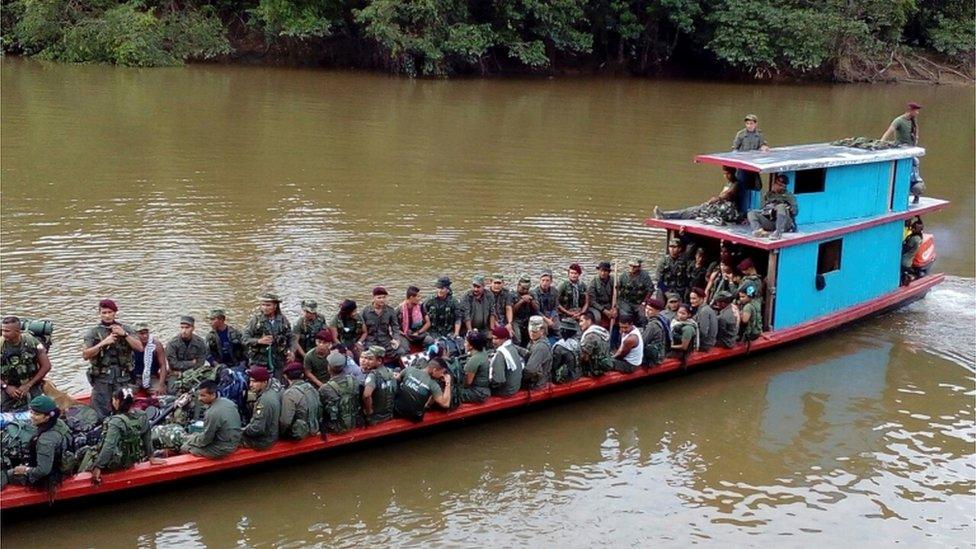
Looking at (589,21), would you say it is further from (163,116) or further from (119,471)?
(119,471)

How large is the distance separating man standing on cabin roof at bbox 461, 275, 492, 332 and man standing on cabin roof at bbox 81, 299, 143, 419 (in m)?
4.13

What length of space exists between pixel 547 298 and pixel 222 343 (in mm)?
4415

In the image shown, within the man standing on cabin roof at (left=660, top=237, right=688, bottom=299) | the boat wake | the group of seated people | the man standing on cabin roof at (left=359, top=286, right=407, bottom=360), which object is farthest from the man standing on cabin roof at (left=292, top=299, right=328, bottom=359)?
the boat wake

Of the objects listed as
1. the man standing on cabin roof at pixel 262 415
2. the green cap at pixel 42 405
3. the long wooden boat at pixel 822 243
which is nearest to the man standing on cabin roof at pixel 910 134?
the long wooden boat at pixel 822 243

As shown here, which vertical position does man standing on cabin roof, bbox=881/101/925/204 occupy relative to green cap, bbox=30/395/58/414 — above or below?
above

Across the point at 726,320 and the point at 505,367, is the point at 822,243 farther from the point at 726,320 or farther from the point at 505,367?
the point at 505,367

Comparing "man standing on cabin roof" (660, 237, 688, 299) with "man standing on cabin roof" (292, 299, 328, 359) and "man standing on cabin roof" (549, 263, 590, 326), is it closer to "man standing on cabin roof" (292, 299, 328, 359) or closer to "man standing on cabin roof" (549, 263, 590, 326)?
"man standing on cabin roof" (549, 263, 590, 326)

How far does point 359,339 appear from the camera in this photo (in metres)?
12.6

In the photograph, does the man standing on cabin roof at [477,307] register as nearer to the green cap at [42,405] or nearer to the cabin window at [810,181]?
the cabin window at [810,181]

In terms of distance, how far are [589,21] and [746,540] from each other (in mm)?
36940

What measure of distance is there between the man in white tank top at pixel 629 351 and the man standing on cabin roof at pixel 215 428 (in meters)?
4.77

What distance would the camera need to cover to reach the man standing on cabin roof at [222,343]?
11.6 metres

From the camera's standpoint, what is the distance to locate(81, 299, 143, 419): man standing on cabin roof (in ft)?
34.9

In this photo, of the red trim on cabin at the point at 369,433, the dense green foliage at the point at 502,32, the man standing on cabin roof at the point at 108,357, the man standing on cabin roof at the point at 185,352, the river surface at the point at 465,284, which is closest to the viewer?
the red trim on cabin at the point at 369,433
